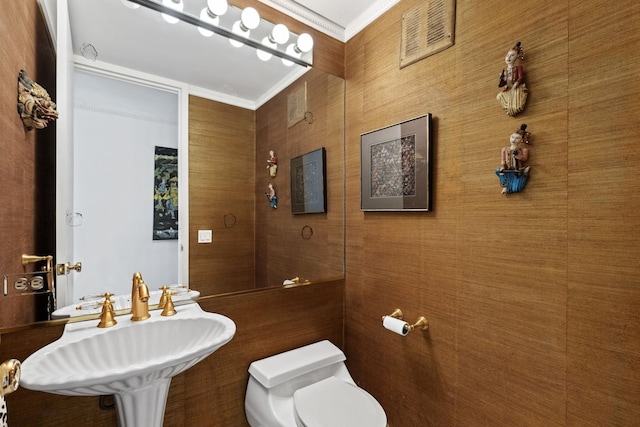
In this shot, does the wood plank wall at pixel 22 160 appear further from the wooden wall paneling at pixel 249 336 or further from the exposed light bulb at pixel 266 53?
the exposed light bulb at pixel 266 53

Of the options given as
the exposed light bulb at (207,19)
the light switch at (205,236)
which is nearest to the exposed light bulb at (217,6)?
the exposed light bulb at (207,19)

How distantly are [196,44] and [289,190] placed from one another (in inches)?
34.5

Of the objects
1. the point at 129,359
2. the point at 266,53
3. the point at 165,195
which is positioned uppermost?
the point at 266,53

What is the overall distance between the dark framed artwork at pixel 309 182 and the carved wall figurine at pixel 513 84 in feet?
3.39

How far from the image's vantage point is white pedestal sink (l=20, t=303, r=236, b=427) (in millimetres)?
844

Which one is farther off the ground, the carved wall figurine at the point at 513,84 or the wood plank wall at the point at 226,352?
the carved wall figurine at the point at 513,84

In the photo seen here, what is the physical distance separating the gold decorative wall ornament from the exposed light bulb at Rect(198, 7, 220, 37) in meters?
0.76

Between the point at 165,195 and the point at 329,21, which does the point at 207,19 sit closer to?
the point at 329,21

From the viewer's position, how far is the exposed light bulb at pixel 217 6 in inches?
58.3

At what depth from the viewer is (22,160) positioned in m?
1.03

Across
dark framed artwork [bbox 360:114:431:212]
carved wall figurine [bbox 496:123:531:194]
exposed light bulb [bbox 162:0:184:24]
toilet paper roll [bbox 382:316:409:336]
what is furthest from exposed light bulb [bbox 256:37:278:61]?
toilet paper roll [bbox 382:316:409:336]

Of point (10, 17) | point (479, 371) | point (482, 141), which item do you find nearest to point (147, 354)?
point (10, 17)

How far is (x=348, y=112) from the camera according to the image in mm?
1866

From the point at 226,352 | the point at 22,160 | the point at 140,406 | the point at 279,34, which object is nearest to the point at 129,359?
the point at 140,406
